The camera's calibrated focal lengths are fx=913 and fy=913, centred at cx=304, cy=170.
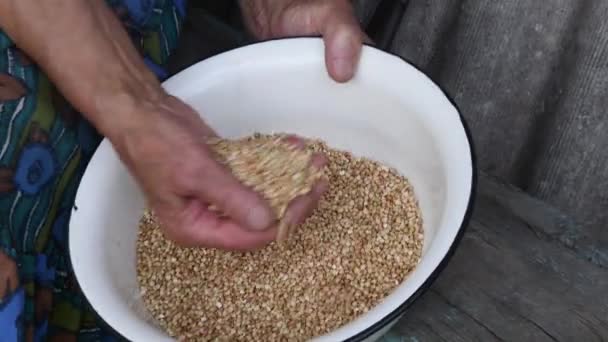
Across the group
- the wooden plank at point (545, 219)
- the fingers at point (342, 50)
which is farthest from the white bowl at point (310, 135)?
the wooden plank at point (545, 219)

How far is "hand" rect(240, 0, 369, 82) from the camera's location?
4.65ft

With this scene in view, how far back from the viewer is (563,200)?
1.90m

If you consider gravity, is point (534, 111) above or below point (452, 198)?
below

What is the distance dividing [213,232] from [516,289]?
1.51ft

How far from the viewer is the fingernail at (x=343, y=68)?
141cm

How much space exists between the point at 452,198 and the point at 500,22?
28.7 inches

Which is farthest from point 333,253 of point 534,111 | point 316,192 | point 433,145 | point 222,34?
point 222,34

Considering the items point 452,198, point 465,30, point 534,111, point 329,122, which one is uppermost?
point 452,198

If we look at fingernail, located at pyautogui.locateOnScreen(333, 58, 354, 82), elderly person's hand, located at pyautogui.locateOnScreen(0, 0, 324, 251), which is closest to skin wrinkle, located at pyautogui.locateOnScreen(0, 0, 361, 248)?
elderly person's hand, located at pyautogui.locateOnScreen(0, 0, 324, 251)

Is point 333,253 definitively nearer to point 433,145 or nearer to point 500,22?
point 433,145

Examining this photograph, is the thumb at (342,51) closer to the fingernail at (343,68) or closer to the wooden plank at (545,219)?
the fingernail at (343,68)

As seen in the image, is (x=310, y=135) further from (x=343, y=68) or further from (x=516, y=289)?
(x=516, y=289)

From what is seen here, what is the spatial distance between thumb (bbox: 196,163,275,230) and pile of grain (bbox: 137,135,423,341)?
Answer: 14 centimetres

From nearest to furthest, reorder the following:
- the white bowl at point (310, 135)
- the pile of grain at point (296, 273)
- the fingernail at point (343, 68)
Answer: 1. the white bowl at point (310, 135)
2. the pile of grain at point (296, 273)
3. the fingernail at point (343, 68)
